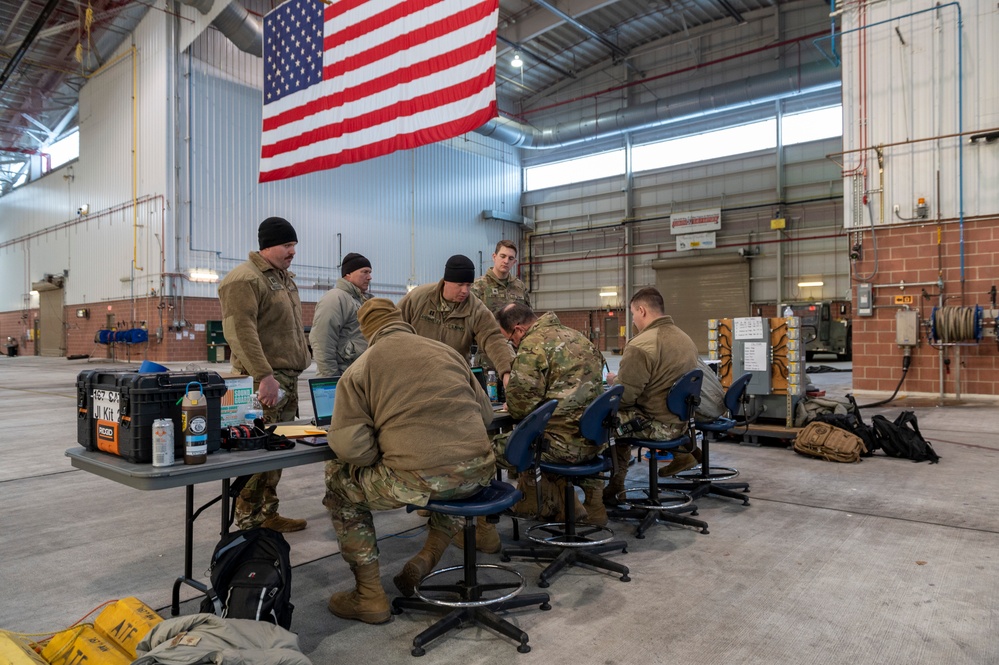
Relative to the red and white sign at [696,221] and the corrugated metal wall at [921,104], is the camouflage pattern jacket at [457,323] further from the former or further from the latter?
the red and white sign at [696,221]

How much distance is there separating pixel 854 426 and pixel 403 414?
4.77 meters

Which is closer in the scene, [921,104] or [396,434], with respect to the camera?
[396,434]

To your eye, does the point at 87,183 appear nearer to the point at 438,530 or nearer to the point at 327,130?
the point at 327,130

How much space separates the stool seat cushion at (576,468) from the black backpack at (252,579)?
1277 millimetres

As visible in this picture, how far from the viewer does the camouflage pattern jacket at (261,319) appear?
3018 millimetres

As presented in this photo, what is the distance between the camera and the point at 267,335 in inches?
129

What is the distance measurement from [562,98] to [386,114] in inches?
615

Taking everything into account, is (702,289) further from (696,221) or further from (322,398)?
(322,398)

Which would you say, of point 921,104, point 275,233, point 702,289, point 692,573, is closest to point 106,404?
point 275,233

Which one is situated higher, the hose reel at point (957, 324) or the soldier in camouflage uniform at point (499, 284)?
the soldier in camouflage uniform at point (499, 284)

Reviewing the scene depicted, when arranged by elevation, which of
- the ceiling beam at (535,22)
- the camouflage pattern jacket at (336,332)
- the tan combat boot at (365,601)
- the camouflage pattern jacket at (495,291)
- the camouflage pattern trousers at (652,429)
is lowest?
the tan combat boot at (365,601)

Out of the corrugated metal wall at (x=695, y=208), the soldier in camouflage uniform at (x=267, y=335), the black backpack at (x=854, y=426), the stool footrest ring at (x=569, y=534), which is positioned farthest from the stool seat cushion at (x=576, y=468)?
the corrugated metal wall at (x=695, y=208)

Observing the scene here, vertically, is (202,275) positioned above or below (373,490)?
above

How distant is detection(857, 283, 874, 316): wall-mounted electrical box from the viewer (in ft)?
28.6
